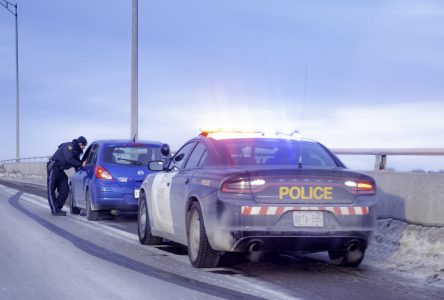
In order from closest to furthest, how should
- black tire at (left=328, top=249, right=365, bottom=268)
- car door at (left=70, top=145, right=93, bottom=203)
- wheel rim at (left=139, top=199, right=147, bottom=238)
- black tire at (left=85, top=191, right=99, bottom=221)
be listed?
black tire at (left=328, top=249, right=365, bottom=268) < wheel rim at (left=139, top=199, right=147, bottom=238) < black tire at (left=85, top=191, right=99, bottom=221) < car door at (left=70, top=145, right=93, bottom=203)

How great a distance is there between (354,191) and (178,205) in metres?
2.26

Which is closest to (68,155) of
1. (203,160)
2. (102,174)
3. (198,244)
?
(102,174)

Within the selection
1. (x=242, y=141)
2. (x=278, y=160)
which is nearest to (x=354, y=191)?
(x=278, y=160)

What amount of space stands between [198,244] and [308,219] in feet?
4.47

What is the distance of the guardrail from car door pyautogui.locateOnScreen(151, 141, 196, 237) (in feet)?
9.21

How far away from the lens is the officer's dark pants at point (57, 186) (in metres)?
16.4

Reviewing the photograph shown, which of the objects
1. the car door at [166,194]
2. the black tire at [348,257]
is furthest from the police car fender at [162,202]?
the black tire at [348,257]

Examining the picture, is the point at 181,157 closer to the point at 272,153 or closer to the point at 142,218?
the point at 142,218

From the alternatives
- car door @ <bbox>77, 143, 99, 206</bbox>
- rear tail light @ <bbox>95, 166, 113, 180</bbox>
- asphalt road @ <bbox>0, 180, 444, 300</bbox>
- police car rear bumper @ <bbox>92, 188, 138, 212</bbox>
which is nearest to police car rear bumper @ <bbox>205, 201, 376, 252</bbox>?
asphalt road @ <bbox>0, 180, 444, 300</bbox>

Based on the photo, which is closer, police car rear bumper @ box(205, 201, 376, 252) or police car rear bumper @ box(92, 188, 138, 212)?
police car rear bumper @ box(205, 201, 376, 252)

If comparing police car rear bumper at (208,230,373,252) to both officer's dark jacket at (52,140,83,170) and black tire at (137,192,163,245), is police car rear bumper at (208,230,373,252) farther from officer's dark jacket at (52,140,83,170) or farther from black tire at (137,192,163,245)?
officer's dark jacket at (52,140,83,170)

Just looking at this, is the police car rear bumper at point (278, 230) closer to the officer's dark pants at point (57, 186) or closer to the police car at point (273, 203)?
the police car at point (273, 203)

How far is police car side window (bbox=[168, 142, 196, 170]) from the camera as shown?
32.4 ft

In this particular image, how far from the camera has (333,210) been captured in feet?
26.1
